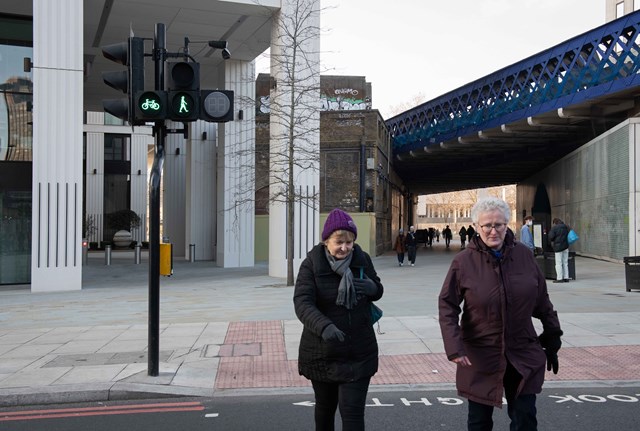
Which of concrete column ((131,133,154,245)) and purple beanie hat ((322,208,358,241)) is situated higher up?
concrete column ((131,133,154,245))

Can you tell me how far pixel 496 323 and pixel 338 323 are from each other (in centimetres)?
97

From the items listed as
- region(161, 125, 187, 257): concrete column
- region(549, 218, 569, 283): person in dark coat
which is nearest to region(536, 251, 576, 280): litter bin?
region(549, 218, 569, 283): person in dark coat

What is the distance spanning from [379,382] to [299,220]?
563 inches

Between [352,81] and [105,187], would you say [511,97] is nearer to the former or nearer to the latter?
[352,81]

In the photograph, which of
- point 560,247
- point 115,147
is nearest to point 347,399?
point 560,247

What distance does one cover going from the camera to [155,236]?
7.15m

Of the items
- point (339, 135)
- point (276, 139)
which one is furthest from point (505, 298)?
point (339, 135)

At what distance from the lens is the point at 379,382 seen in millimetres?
7004

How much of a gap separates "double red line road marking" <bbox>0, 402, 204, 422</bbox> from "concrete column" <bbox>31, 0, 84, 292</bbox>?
36.9 feet

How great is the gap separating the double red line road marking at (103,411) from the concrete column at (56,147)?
36.9ft

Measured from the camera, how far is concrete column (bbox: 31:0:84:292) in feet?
53.9

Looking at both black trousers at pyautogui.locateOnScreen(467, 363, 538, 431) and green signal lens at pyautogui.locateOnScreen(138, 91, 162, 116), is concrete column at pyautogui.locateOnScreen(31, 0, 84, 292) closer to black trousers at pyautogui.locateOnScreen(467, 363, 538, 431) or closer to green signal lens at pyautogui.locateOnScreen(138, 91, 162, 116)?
green signal lens at pyautogui.locateOnScreen(138, 91, 162, 116)

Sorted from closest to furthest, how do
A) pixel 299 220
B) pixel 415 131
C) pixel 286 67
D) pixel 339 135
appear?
→ pixel 286 67 < pixel 299 220 < pixel 339 135 < pixel 415 131

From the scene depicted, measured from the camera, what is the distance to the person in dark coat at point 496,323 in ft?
12.4
